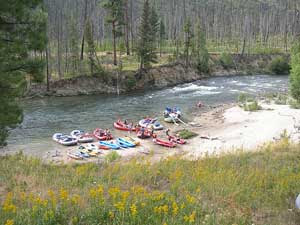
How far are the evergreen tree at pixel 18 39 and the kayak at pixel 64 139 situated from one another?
41.6 ft

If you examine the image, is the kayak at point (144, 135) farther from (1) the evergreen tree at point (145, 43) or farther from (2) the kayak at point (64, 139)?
(1) the evergreen tree at point (145, 43)

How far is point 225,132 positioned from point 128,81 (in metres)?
24.2

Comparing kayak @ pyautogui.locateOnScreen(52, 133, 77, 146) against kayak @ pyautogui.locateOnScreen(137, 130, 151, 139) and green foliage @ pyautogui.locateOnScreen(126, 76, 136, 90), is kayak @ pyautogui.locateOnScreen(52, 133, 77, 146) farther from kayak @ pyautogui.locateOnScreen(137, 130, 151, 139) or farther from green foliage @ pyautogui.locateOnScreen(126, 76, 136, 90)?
green foliage @ pyautogui.locateOnScreen(126, 76, 136, 90)

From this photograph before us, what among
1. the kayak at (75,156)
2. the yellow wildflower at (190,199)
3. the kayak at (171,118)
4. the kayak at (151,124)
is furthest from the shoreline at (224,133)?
the yellow wildflower at (190,199)

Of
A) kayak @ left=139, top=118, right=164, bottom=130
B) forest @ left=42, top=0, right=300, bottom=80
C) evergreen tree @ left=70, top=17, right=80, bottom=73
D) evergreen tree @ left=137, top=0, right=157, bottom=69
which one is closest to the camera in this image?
kayak @ left=139, top=118, right=164, bottom=130

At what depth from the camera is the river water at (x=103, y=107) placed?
91.3ft

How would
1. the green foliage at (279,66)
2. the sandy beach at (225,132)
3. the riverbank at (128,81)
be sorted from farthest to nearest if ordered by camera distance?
1. the green foliage at (279,66)
2. the riverbank at (128,81)
3. the sandy beach at (225,132)

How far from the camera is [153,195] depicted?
24.5ft

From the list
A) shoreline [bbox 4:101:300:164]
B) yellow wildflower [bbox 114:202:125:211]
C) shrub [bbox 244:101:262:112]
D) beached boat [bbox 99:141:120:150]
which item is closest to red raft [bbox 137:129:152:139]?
shoreline [bbox 4:101:300:164]

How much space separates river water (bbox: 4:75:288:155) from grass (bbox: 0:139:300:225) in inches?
597

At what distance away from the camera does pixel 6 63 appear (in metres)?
12.0

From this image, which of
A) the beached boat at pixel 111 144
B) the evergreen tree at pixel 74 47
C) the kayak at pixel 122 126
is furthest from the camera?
the evergreen tree at pixel 74 47

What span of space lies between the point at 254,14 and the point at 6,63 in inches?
4783

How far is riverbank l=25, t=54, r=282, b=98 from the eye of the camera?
45.3 m
